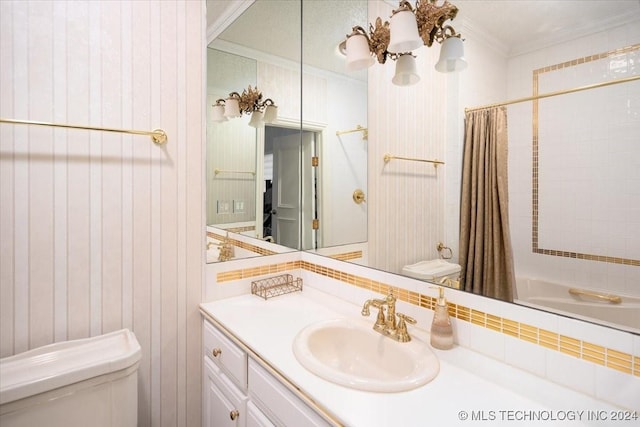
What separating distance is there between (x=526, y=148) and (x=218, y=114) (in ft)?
4.39

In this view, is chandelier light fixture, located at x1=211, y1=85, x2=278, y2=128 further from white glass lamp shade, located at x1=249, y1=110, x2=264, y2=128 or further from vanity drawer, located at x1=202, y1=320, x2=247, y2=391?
vanity drawer, located at x1=202, y1=320, x2=247, y2=391

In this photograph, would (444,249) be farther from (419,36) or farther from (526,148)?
(419,36)

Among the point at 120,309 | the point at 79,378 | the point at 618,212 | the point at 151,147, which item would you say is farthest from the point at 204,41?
the point at 618,212

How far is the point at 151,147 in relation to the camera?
1358 mm

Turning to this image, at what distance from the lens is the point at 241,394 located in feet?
3.94

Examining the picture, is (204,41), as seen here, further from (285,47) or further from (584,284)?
(584,284)

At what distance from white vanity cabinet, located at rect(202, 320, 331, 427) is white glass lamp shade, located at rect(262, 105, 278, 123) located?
45.3 inches

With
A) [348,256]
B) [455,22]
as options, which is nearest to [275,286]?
[348,256]

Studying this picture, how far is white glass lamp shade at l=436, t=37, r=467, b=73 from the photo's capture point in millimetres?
1093

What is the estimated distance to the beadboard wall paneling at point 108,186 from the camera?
A: 3.67ft

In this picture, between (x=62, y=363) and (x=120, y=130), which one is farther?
(x=120, y=130)

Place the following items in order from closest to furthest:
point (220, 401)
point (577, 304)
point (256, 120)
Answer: point (577, 304), point (220, 401), point (256, 120)

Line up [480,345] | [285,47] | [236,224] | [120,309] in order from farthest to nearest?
[285,47]
[236,224]
[120,309]
[480,345]

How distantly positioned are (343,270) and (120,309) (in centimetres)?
98
